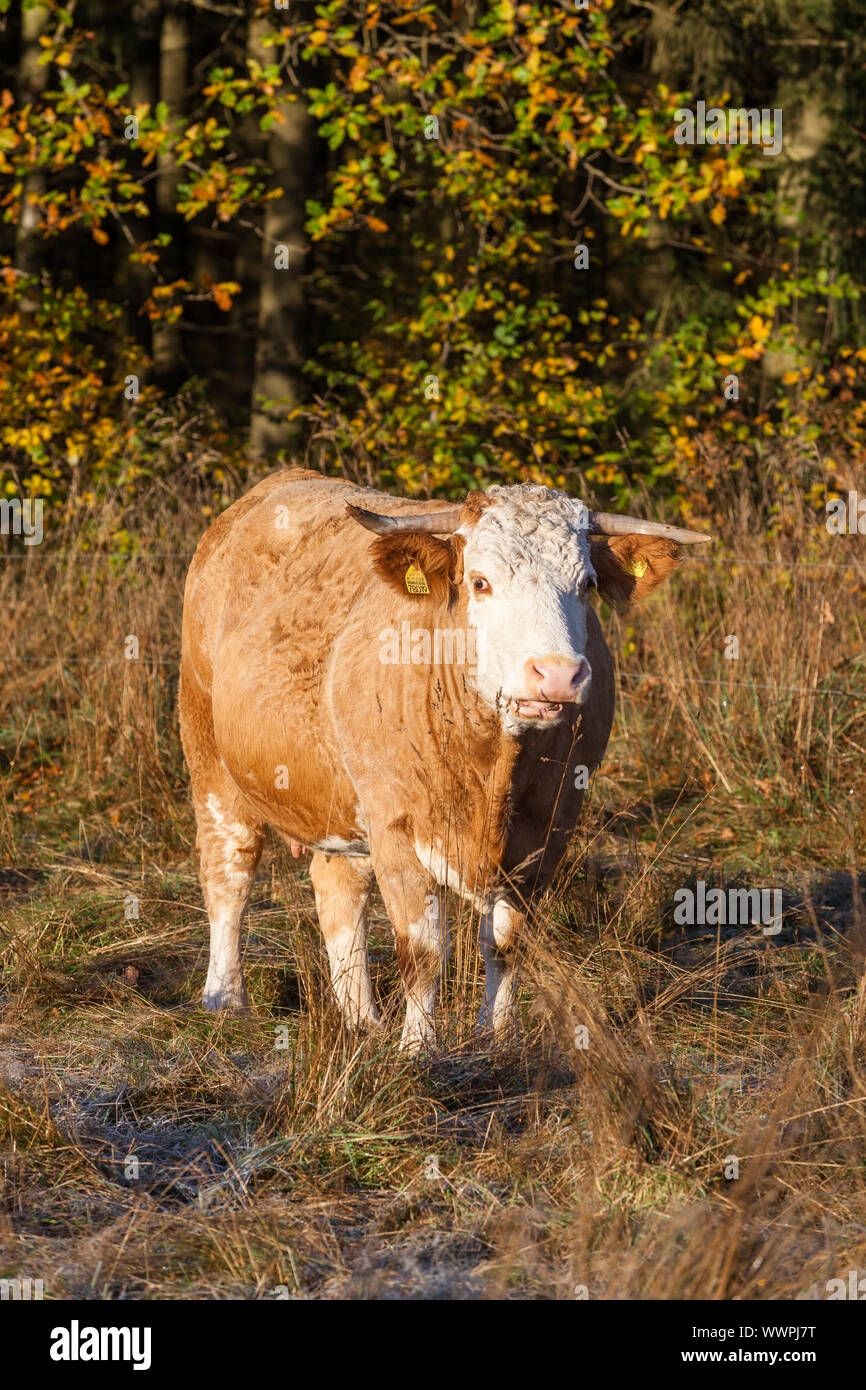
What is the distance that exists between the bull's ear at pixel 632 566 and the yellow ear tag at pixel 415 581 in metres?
0.52

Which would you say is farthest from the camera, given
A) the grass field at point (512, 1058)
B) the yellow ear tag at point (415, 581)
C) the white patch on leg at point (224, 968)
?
the white patch on leg at point (224, 968)

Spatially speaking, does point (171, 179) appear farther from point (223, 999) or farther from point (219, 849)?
point (223, 999)

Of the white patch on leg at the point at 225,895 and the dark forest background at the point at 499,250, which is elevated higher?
the dark forest background at the point at 499,250

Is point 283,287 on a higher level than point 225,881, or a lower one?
higher

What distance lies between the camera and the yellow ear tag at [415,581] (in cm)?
404

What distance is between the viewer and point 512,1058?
3.84 m

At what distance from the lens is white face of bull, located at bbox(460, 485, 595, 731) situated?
11.5 feet

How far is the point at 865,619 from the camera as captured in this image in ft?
22.9

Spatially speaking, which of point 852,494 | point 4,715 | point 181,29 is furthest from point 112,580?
point 181,29

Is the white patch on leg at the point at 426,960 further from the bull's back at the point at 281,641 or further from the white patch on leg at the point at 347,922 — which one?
the white patch on leg at the point at 347,922

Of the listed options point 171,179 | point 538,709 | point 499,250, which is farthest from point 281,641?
point 171,179

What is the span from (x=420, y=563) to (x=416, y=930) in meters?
1.03

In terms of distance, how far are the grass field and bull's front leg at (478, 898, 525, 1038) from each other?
2.8 inches

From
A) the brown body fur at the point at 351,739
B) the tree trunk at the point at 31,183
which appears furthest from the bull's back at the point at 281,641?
the tree trunk at the point at 31,183
